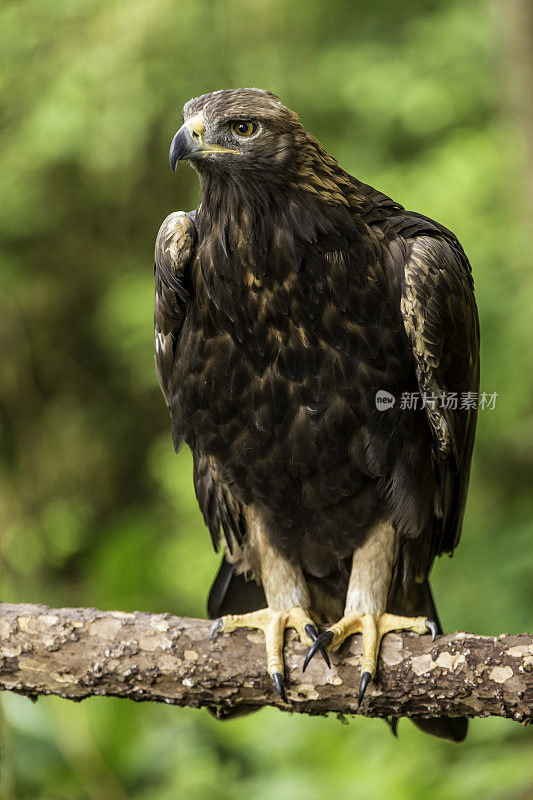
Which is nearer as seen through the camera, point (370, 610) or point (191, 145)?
point (191, 145)

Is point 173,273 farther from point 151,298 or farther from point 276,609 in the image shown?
point 151,298

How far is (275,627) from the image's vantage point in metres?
2.68

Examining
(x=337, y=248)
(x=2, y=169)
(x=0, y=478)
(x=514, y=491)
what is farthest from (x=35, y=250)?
(x=337, y=248)

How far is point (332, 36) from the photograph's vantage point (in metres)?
5.72

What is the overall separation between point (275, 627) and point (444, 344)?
1.03 metres

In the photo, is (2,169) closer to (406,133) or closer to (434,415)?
(406,133)

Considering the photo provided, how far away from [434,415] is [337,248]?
594 mm

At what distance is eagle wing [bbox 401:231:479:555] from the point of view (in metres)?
2.50

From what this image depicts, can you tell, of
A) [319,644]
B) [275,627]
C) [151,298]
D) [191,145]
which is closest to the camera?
[191,145]

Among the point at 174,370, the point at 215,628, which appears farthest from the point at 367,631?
the point at 174,370

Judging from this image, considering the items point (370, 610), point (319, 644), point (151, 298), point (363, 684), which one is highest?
point (151, 298)

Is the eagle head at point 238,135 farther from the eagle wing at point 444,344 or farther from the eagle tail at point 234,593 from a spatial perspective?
the eagle tail at point 234,593

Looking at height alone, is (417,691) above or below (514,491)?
below

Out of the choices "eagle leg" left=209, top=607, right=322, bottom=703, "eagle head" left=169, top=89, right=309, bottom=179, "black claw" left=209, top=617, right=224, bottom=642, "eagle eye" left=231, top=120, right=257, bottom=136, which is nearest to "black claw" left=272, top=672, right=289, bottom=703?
"eagle leg" left=209, top=607, right=322, bottom=703
